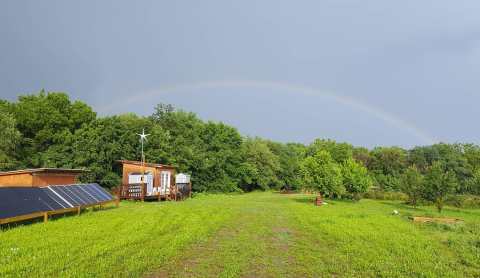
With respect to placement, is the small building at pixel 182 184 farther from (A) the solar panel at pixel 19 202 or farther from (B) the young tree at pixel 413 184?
(B) the young tree at pixel 413 184

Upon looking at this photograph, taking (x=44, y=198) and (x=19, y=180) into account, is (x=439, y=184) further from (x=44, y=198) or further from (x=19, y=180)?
(x=19, y=180)

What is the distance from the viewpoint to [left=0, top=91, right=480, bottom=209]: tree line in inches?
1195

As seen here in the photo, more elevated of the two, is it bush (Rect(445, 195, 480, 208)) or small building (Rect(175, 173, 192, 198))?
small building (Rect(175, 173, 192, 198))

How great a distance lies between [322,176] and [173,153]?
19059 millimetres

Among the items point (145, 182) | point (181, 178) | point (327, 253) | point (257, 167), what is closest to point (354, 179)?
point (181, 178)

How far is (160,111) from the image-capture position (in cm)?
4803

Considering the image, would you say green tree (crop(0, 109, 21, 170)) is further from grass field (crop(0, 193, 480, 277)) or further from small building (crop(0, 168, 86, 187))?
grass field (crop(0, 193, 480, 277))

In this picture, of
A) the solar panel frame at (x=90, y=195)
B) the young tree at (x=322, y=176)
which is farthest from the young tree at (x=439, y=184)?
the solar panel frame at (x=90, y=195)

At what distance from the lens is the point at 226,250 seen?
9.41m

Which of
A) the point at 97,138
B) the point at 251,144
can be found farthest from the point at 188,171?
the point at 251,144

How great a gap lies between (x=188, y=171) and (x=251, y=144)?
60.2ft

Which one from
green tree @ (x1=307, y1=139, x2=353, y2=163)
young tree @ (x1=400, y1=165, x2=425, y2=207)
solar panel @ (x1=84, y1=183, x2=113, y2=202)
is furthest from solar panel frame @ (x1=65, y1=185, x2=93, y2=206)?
green tree @ (x1=307, y1=139, x2=353, y2=163)

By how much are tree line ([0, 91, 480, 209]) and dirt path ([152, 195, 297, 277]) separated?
61.6 feet

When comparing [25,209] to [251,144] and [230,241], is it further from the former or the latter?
[251,144]
